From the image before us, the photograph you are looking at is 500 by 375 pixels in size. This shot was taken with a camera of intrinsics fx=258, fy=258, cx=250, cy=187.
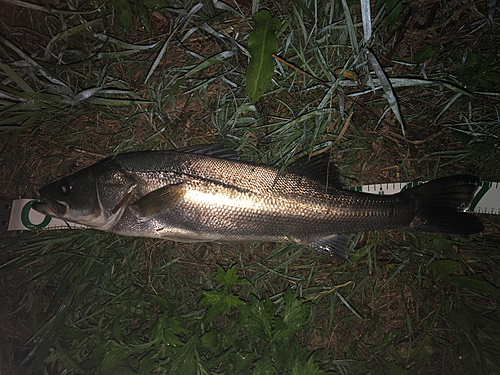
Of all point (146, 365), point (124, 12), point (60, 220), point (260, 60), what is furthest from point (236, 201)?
point (60, 220)

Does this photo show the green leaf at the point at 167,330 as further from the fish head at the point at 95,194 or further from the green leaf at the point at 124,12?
the green leaf at the point at 124,12

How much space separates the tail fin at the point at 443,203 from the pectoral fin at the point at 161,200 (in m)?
2.00

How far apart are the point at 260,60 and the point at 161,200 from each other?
1395 millimetres

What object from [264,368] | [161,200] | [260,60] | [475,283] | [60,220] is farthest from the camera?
[60,220]

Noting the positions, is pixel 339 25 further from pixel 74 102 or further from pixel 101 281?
pixel 101 281

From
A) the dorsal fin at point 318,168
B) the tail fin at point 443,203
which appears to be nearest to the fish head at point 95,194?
the dorsal fin at point 318,168

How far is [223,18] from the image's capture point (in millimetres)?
2537

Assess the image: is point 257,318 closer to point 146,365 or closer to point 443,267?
point 146,365

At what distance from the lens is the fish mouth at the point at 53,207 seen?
2.30 metres

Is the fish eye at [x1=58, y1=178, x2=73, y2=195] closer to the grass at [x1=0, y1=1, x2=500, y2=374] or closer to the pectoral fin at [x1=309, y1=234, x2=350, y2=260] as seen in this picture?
the grass at [x1=0, y1=1, x2=500, y2=374]

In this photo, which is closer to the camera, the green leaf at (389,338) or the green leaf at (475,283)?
the green leaf at (475,283)

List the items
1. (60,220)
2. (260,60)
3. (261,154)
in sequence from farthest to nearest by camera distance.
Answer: (60,220), (261,154), (260,60)

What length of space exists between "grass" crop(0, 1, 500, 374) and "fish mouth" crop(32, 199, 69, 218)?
58cm

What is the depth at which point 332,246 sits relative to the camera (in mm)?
2426
